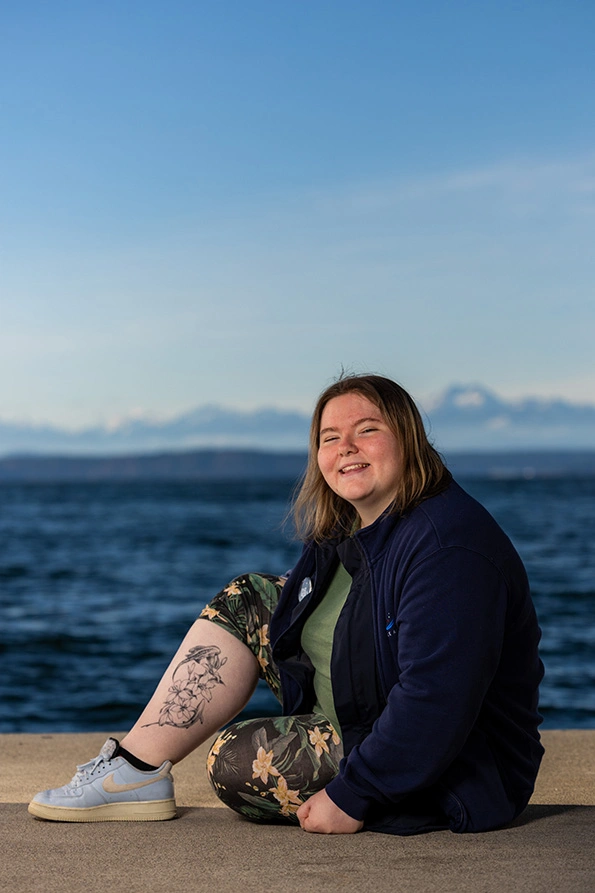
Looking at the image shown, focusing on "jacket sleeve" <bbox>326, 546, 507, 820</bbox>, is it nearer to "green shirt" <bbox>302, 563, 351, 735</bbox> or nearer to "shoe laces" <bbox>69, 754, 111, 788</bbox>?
"green shirt" <bbox>302, 563, 351, 735</bbox>

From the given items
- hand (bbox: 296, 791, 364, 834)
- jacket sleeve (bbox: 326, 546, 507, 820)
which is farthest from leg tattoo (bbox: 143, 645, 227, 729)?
jacket sleeve (bbox: 326, 546, 507, 820)

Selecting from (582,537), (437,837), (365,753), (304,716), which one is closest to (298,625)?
(304,716)

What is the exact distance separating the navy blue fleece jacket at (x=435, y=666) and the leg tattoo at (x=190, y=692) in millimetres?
185

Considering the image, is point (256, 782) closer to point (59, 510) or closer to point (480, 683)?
point (480, 683)

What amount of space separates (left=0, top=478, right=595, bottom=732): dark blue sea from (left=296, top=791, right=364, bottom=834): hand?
0.64m

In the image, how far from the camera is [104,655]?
1020cm

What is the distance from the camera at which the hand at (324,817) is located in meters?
2.58

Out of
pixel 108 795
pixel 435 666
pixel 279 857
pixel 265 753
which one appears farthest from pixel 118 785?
pixel 435 666

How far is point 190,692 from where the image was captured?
9.23 feet

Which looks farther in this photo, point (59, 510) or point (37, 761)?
point (59, 510)

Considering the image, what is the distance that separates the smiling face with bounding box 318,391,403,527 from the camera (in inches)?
105

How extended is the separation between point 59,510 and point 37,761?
4774 cm

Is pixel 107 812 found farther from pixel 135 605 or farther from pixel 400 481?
pixel 135 605

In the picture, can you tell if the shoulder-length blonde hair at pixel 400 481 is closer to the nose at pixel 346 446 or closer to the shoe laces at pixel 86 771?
the nose at pixel 346 446
